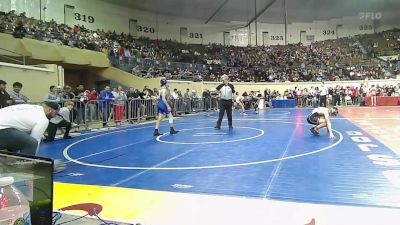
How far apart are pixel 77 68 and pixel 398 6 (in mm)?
34065

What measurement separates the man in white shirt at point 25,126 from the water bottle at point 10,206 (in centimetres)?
214

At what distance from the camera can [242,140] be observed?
8695mm

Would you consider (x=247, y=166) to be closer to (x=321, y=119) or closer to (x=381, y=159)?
(x=381, y=159)

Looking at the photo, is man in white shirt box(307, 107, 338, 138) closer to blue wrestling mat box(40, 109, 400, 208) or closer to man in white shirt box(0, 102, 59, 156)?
blue wrestling mat box(40, 109, 400, 208)

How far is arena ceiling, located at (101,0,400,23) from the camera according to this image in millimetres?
35312

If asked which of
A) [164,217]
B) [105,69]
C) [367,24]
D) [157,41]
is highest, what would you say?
[367,24]

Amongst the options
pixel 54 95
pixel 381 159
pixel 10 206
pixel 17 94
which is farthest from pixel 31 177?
pixel 54 95

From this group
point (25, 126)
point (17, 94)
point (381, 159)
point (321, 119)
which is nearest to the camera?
point (25, 126)

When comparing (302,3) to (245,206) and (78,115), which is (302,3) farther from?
(245,206)

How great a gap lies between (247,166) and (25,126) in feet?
10.5

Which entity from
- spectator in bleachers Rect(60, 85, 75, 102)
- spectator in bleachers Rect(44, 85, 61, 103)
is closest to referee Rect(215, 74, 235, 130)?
spectator in bleachers Rect(44, 85, 61, 103)

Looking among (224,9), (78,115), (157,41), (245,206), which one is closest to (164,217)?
(245,206)

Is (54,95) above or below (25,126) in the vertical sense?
above

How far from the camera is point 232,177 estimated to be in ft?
16.3
